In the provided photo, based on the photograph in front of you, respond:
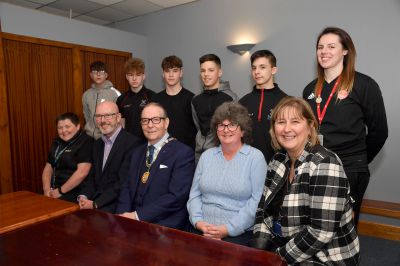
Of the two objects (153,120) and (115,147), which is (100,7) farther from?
(153,120)

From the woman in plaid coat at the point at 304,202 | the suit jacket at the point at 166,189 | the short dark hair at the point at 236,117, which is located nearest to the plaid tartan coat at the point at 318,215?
the woman in plaid coat at the point at 304,202

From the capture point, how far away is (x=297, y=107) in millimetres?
1572

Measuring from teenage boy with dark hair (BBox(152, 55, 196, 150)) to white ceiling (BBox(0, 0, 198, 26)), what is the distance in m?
2.24

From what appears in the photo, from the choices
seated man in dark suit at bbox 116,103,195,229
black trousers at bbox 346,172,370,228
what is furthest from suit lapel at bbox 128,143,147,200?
black trousers at bbox 346,172,370,228

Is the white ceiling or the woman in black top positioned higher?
the white ceiling

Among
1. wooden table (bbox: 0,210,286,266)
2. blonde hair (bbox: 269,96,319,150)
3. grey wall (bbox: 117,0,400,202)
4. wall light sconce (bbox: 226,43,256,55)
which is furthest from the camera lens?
wall light sconce (bbox: 226,43,256,55)

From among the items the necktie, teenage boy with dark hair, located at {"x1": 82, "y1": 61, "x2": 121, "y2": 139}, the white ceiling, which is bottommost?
the necktie

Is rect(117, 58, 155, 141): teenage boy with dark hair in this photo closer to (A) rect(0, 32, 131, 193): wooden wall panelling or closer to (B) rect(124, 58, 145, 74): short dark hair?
(B) rect(124, 58, 145, 74): short dark hair

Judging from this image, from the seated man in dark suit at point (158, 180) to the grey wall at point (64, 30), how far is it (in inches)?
102

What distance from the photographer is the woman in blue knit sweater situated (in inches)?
74.1

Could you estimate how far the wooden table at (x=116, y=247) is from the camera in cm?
119

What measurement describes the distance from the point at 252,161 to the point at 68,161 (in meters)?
1.70

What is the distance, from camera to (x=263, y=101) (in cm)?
249

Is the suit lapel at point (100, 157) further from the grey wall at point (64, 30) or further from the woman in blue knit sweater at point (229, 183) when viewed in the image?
the grey wall at point (64, 30)
